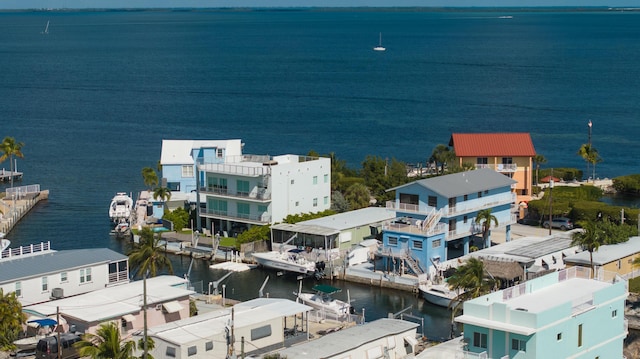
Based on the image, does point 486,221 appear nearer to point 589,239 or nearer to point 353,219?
point 353,219

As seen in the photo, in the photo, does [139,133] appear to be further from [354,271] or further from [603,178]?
[354,271]

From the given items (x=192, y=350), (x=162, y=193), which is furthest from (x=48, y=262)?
(x=162, y=193)

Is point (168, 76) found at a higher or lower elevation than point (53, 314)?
higher

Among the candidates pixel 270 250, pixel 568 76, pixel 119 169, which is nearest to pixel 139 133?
pixel 119 169

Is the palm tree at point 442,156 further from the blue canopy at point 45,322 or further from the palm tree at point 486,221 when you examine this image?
the blue canopy at point 45,322

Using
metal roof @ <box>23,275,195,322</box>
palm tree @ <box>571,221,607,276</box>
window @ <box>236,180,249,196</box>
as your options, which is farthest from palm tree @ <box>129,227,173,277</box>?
palm tree @ <box>571,221,607,276</box>

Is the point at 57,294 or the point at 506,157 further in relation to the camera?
the point at 506,157

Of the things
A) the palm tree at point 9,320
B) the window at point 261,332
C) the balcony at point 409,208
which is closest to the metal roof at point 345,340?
the window at point 261,332
